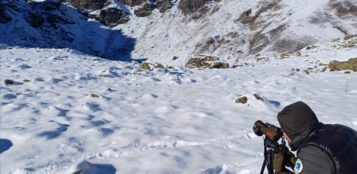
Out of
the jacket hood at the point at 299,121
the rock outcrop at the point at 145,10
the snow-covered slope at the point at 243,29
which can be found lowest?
the jacket hood at the point at 299,121

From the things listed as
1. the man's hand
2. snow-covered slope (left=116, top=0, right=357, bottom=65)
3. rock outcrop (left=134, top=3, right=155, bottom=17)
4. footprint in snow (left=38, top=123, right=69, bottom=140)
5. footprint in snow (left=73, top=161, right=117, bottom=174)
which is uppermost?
rock outcrop (left=134, top=3, right=155, bottom=17)

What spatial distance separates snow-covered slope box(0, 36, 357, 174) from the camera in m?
3.58

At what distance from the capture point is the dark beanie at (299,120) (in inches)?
82.3

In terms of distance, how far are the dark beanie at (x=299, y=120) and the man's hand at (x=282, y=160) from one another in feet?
0.64

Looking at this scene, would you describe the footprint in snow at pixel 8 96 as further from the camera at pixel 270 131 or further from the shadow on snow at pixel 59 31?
the shadow on snow at pixel 59 31

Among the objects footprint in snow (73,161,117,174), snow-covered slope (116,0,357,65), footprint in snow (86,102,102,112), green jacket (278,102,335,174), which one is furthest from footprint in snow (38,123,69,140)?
snow-covered slope (116,0,357,65)

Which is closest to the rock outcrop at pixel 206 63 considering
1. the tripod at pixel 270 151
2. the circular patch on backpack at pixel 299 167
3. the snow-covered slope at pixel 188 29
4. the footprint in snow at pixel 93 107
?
the snow-covered slope at pixel 188 29

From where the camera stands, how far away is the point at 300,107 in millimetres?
2105

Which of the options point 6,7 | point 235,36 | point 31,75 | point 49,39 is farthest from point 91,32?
point 31,75

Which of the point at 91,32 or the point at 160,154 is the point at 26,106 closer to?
the point at 160,154

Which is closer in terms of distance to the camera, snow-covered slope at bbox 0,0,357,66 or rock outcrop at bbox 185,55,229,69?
rock outcrop at bbox 185,55,229,69

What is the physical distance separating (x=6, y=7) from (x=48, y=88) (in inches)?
3441

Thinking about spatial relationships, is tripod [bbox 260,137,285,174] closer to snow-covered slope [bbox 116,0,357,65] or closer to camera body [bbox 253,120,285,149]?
camera body [bbox 253,120,285,149]

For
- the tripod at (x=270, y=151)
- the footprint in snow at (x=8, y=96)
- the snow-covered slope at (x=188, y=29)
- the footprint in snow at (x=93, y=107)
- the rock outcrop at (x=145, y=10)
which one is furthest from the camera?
the rock outcrop at (x=145, y=10)
